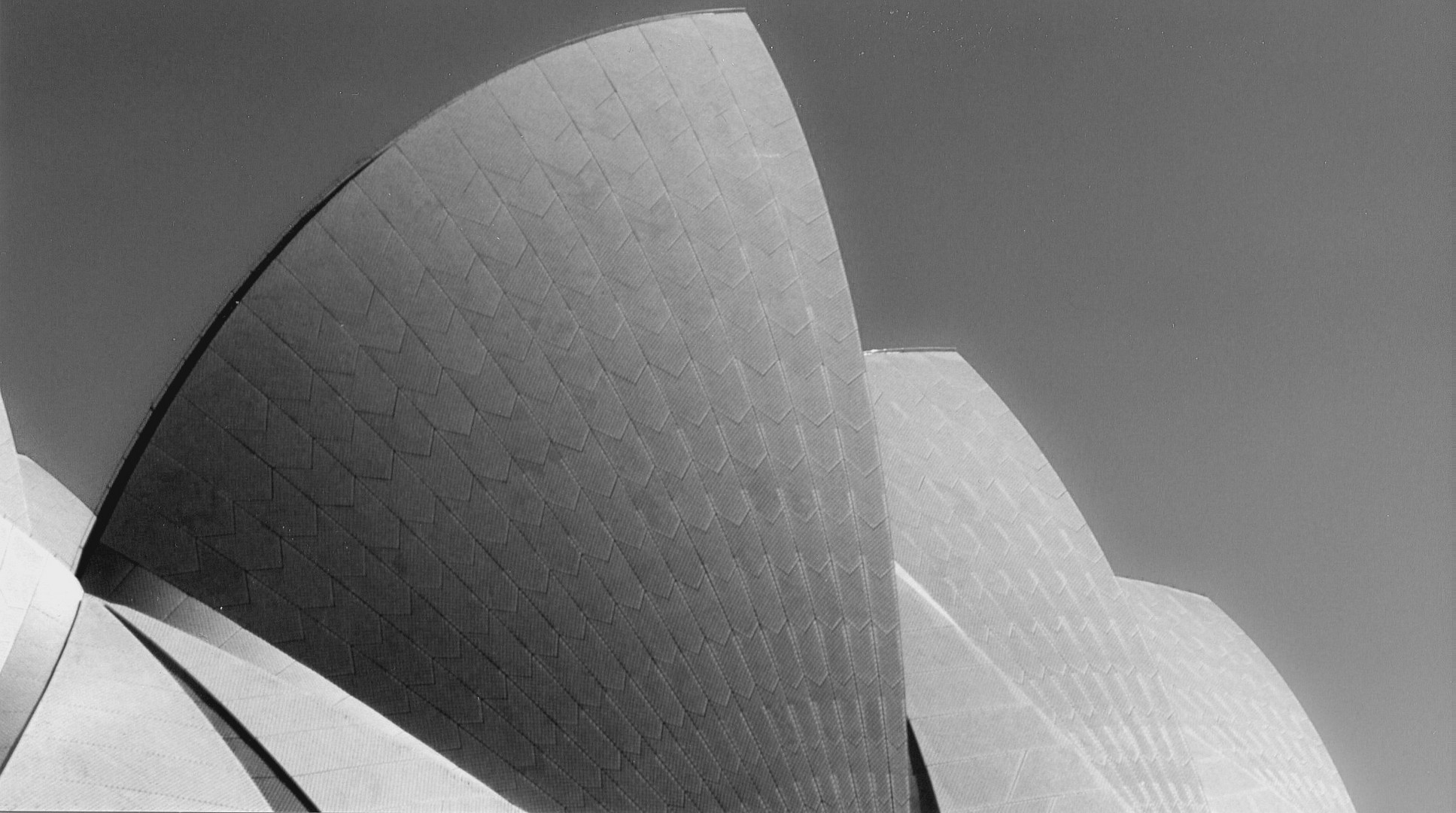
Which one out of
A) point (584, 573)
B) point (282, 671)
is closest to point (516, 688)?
point (584, 573)

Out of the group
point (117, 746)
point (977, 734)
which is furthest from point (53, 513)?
point (977, 734)

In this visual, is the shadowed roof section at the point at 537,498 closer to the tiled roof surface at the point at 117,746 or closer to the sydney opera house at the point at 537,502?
the sydney opera house at the point at 537,502

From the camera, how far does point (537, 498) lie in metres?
13.6

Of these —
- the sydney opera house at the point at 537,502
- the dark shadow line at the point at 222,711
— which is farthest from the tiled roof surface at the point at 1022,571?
the dark shadow line at the point at 222,711

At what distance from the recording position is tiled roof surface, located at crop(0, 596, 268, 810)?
1094cm

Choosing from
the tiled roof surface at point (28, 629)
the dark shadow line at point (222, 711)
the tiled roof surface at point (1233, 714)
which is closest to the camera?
the dark shadow line at point (222, 711)

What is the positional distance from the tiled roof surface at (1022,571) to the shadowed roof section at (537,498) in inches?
117

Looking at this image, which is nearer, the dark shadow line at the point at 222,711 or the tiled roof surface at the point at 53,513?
the dark shadow line at the point at 222,711

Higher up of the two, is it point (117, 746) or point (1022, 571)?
point (1022, 571)

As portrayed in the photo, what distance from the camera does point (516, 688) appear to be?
13492mm

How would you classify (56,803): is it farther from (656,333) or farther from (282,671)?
(656,333)

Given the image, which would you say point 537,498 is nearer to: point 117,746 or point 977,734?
point 117,746

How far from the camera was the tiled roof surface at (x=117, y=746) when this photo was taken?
10.9 m

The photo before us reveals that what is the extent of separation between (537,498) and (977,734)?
4.93m
